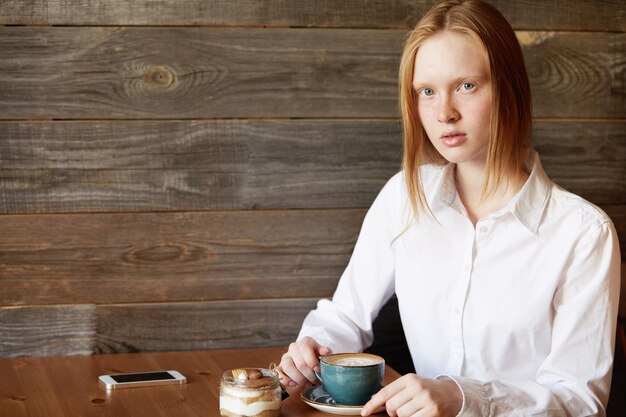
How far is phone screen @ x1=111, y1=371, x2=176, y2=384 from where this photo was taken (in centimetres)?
146

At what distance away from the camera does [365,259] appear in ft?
5.72

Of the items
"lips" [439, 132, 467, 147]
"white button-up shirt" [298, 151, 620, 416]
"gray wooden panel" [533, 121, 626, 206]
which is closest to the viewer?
"white button-up shirt" [298, 151, 620, 416]

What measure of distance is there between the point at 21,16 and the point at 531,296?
1.14 metres

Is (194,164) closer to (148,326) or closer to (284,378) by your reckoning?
A: (148,326)

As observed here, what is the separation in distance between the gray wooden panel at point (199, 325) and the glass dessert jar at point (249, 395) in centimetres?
55

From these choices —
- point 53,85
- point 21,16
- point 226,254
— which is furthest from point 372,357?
point 21,16

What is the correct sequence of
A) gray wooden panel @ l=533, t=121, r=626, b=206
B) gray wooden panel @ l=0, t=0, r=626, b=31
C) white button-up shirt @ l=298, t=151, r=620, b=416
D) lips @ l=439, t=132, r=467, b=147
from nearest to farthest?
1. white button-up shirt @ l=298, t=151, r=620, b=416
2. lips @ l=439, t=132, r=467, b=147
3. gray wooden panel @ l=0, t=0, r=626, b=31
4. gray wooden panel @ l=533, t=121, r=626, b=206

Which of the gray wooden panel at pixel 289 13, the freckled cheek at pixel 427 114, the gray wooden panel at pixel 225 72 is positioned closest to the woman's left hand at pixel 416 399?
the freckled cheek at pixel 427 114

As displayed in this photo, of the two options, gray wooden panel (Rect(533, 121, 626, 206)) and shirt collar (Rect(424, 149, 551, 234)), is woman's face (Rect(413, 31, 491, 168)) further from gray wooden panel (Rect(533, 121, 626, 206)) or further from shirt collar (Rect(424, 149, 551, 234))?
gray wooden panel (Rect(533, 121, 626, 206))

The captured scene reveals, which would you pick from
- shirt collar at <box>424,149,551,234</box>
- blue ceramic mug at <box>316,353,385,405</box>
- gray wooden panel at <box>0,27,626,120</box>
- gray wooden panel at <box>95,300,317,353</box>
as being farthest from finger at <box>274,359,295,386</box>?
gray wooden panel at <box>0,27,626,120</box>

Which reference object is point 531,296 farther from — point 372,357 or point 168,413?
point 168,413

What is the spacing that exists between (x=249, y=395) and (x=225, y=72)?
0.78 metres

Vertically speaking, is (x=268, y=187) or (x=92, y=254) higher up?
(x=268, y=187)

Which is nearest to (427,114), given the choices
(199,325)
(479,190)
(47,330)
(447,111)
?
(447,111)
